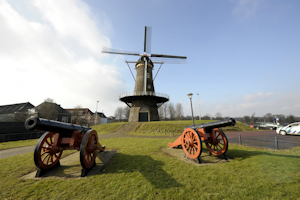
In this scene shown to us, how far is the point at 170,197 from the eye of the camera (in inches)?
114

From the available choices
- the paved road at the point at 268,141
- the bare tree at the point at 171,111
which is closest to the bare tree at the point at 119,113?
the bare tree at the point at 171,111

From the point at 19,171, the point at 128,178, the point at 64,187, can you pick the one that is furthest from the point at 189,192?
the point at 19,171

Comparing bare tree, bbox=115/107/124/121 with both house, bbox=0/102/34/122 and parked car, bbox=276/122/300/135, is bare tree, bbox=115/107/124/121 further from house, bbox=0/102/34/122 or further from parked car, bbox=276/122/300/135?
parked car, bbox=276/122/300/135

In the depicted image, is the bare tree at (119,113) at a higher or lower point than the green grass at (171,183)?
higher

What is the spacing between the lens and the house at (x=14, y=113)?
2656 cm

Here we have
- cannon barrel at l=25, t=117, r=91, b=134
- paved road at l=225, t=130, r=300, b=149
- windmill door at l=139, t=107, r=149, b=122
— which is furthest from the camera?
windmill door at l=139, t=107, r=149, b=122

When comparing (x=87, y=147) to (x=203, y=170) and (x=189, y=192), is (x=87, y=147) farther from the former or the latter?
(x=203, y=170)

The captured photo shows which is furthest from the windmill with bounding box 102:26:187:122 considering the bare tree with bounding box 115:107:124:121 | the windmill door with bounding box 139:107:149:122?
the bare tree with bounding box 115:107:124:121

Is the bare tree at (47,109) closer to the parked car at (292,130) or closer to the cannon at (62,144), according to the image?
the cannon at (62,144)

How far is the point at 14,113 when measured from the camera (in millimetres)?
26859

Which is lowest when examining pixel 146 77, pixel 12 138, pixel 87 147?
pixel 12 138

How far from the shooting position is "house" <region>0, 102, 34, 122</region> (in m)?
26.6

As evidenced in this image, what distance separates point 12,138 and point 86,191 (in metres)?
17.9

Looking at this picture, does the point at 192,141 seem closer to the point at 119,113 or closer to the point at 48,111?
the point at 48,111
